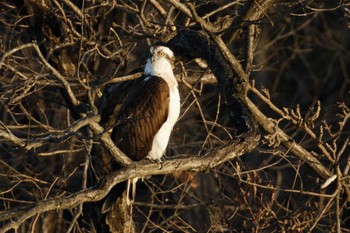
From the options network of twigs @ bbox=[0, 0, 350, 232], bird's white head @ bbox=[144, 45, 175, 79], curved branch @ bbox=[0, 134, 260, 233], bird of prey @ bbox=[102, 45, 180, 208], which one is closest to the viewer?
curved branch @ bbox=[0, 134, 260, 233]

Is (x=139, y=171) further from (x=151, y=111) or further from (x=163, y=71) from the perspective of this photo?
(x=163, y=71)

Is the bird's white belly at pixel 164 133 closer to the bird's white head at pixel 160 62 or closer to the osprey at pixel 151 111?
the osprey at pixel 151 111

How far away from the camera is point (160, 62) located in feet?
23.0

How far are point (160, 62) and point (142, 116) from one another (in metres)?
0.45

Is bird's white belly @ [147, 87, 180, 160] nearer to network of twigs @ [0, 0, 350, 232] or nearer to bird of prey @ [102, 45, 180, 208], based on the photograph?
bird of prey @ [102, 45, 180, 208]

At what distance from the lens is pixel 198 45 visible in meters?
6.48

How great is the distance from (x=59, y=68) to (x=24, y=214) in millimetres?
2533

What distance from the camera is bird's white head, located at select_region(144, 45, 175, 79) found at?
22.6ft

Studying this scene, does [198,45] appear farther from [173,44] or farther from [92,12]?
[92,12]

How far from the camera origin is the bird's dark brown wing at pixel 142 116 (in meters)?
6.96

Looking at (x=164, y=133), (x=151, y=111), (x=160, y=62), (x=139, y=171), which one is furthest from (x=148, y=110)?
(x=139, y=171)

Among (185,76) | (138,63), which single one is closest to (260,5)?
(185,76)

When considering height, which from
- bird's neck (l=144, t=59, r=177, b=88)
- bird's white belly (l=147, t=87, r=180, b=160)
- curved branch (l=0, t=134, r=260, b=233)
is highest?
bird's neck (l=144, t=59, r=177, b=88)

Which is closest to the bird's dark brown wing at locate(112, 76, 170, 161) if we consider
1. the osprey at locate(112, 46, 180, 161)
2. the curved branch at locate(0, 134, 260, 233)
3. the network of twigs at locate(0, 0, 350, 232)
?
the osprey at locate(112, 46, 180, 161)
